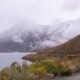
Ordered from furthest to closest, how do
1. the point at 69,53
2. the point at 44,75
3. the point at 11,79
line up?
the point at 69,53
the point at 44,75
the point at 11,79

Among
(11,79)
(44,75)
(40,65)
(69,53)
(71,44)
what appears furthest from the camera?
(71,44)

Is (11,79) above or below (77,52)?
below

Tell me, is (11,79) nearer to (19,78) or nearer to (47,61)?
(19,78)

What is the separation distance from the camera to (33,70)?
77.5 feet

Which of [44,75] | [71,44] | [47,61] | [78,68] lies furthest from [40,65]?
[71,44]

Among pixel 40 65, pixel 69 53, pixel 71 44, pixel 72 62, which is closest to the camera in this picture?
pixel 40 65

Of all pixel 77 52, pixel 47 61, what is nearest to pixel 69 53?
pixel 77 52

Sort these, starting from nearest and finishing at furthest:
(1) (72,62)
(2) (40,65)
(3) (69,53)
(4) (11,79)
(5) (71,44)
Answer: (4) (11,79), (2) (40,65), (1) (72,62), (3) (69,53), (5) (71,44)

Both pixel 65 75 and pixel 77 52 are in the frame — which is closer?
pixel 65 75

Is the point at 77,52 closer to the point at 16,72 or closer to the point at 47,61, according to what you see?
the point at 47,61

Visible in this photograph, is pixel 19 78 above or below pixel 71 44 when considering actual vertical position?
below

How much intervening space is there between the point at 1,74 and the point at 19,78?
100 cm

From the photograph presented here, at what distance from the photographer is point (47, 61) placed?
1077 inches

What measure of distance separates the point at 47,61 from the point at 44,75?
422 centimetres
